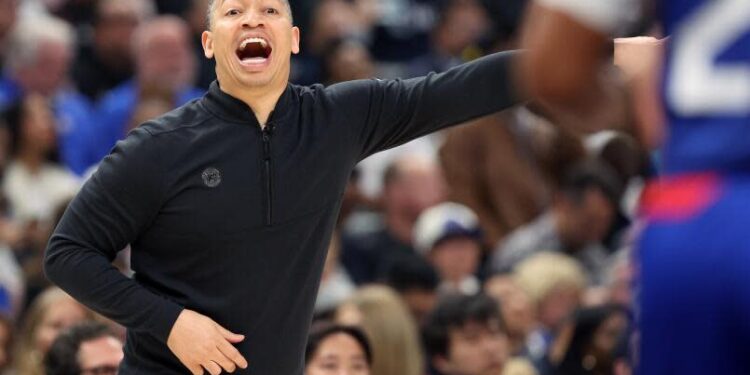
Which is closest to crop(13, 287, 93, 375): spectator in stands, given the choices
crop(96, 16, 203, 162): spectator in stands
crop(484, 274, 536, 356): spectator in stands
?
crop(96, 16, 203, 162): spectator in stands

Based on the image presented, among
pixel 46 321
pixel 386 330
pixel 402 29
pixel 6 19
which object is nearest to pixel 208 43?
pixel 46 321

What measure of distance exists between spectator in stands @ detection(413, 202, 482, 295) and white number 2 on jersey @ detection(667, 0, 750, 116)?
6.39 meters

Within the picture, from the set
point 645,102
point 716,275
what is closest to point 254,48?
point 645,102

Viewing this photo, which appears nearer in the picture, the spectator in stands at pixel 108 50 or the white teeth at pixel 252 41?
the white teeth at pixel 252 41

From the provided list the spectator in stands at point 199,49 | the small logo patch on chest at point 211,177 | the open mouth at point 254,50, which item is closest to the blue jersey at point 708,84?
the small logo patch on chest at point 211,177

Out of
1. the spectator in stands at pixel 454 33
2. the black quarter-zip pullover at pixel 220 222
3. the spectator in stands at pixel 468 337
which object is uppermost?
the black quarter-zip pullover at pixel 220 222

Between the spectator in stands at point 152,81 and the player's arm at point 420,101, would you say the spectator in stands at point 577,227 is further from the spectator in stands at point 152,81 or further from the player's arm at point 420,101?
the player's arm at point 420,101

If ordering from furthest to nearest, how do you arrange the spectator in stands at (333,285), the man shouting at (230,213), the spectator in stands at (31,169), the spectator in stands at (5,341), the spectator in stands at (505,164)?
1. the spectator in stands at (505,164)
2. the spectator in stands at (31,169)
3. the spectator in stands at (333,285)
4. the spectator in stands at (5,341)
5. the man shouting at (230,213)

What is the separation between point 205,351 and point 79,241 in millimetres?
488

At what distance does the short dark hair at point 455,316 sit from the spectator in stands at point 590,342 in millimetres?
379

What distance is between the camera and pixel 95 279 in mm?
4273

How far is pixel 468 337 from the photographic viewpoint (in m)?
7.41

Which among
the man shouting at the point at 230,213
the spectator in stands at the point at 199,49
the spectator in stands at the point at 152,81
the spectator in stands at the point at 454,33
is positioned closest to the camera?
the man shouting at the point at 230,213

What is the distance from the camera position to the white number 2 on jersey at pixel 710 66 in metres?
2.58
